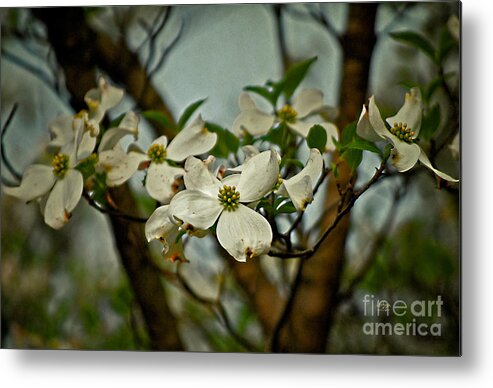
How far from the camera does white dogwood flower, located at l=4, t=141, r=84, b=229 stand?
1.15 metres

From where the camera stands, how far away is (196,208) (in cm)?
101

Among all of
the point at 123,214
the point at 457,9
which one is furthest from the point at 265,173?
the point at 457,9

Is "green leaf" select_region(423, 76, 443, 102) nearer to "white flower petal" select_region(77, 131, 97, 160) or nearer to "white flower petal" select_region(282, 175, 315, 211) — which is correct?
"white flower petal" select_region(282, 175, 315, 211)

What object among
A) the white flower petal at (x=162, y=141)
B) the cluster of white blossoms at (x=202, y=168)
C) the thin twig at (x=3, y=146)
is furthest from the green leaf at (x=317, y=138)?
the thin twig at (x=3, y=146)

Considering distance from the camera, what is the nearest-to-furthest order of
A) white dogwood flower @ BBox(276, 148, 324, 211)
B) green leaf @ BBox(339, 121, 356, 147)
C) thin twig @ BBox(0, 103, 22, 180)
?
white dogwood flower @ BBox(276, 148, 324, 211), green leaf @ BBox(339, 121, 356, 147), thin twig @ BBox(0, 103, 22, 180)

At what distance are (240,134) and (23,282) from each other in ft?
1.34

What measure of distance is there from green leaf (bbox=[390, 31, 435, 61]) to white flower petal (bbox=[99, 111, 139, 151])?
413 mm

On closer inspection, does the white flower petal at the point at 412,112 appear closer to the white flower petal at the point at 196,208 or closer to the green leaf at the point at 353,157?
the green leaf at the point at 353,157

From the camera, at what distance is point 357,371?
1185 millimetres

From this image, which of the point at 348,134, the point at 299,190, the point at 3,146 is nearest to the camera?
the point at 299,190

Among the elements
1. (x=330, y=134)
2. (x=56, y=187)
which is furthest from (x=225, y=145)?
(x=56, y=187)

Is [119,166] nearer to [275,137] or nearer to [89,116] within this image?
[89,116]

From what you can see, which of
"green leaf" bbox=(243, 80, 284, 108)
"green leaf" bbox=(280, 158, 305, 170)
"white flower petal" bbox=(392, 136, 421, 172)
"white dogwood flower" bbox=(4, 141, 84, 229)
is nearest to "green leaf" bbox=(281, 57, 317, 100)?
"green leaf" bbox=(243, 80, 284, 108)

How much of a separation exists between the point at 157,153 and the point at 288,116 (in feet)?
0.66
